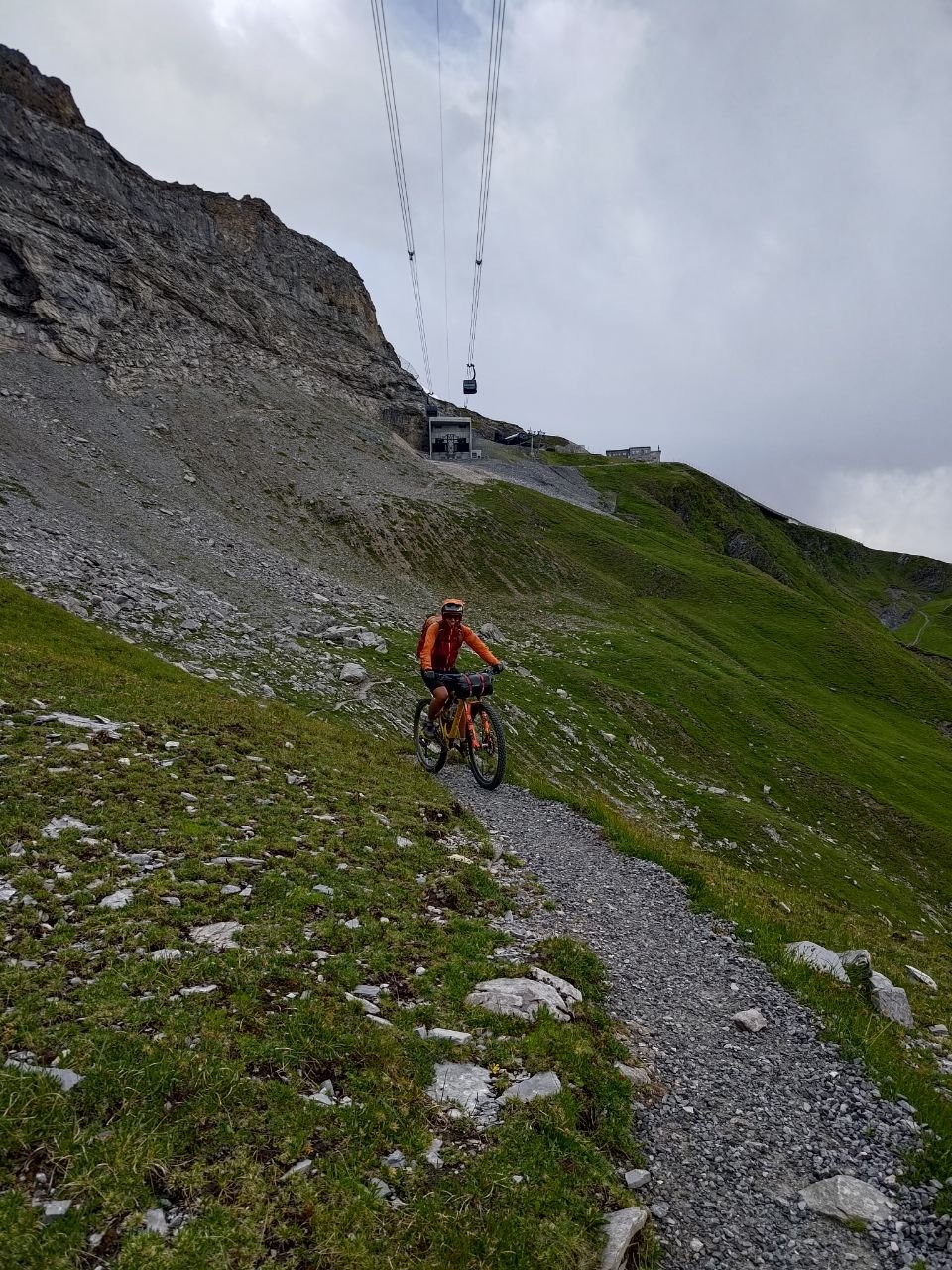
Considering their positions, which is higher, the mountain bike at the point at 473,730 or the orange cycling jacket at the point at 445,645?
the orange cycling jacket at the point at 445,645

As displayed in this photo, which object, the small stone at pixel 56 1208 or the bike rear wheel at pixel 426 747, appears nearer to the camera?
the small stone at pixel 56 1208

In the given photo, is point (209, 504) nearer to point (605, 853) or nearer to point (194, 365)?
point (194, 365)

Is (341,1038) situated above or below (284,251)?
below

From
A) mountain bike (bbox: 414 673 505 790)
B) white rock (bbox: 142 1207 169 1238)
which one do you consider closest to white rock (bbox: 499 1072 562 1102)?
white rock (bbox: 142 1207 169 1238)

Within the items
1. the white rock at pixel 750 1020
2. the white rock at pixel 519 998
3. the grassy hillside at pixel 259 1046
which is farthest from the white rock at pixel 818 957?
the white rock at pixel 519 998

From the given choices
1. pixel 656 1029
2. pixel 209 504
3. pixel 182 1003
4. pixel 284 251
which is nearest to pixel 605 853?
pixel 656 1029

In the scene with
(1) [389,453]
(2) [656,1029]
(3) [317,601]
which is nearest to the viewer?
(2) [656,1029]

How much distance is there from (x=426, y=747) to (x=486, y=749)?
2324mm

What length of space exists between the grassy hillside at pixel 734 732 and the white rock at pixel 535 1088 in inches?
149

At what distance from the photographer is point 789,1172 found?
236 inches

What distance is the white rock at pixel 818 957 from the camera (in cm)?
997

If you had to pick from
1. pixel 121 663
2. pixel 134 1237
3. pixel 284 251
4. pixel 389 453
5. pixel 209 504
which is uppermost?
pixel 284 251

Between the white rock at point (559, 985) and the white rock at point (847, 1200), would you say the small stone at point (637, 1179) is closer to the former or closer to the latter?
the white rock at point (847, 1200)

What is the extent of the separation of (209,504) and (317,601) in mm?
20155
